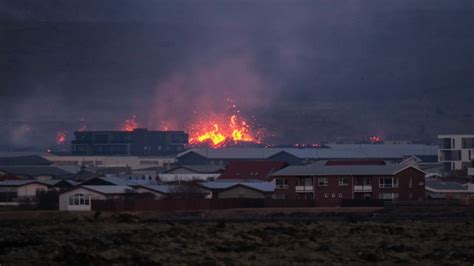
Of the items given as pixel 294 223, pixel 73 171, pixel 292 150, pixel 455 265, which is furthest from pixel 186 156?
pixel 455 265

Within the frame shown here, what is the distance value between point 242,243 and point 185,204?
27212 mm

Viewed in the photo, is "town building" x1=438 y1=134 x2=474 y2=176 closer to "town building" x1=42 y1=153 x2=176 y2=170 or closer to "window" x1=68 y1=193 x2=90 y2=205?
"town building" x1=42 y1=153 x2=176 y2=170

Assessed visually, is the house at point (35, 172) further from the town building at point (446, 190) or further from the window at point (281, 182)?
the town building at point (446, 190)

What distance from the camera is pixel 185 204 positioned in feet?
203

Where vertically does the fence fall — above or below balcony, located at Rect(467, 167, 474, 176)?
below

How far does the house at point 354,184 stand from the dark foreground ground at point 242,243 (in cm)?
2259

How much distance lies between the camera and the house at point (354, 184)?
229 feet

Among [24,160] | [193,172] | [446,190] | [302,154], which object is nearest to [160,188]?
[446,190]

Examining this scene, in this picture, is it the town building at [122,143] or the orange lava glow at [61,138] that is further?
the orange lava glow at [61,138]

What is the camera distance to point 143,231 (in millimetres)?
36531

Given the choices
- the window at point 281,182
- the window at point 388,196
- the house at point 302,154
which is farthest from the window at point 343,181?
the house at point 302,154

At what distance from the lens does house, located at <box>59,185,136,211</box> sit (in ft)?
208

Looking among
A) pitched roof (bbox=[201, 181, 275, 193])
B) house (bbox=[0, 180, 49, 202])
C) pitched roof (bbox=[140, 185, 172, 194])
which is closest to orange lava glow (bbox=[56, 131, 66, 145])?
house (bbox=[0, 180, 49, 202])

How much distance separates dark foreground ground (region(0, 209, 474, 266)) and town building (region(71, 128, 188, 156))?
317ft
